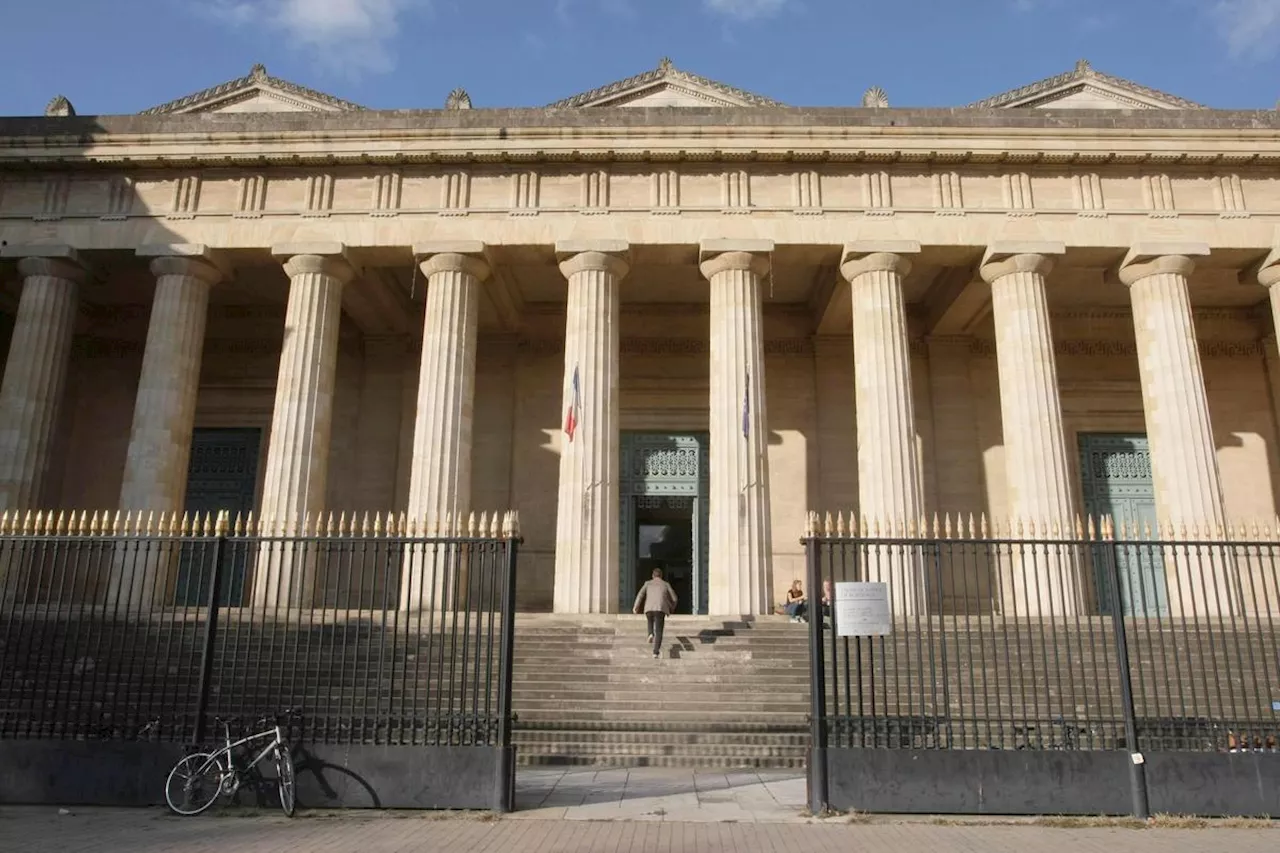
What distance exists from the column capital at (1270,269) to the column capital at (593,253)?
Answer: 11.7m

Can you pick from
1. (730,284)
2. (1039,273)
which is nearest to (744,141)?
(730,284)

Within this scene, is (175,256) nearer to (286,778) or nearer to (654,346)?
(654,346)

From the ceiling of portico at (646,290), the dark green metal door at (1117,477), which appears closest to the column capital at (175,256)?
the ceiling of portico at (646,290)

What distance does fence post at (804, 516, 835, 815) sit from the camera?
7.93 metres

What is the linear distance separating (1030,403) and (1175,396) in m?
2.60

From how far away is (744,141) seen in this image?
1738 centimetres

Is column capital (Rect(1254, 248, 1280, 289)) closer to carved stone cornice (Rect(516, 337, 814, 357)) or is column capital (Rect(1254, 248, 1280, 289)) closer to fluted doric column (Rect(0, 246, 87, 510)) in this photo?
carved stone cornice (Rect(516, 337, 814, 357))

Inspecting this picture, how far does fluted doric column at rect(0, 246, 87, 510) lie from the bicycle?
11.1 m

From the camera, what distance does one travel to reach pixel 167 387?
17031mm

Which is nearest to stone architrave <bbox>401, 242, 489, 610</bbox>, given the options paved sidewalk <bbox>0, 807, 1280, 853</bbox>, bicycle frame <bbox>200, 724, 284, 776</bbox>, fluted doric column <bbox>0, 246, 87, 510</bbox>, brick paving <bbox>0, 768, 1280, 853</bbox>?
fluted doric column <bbox>0, 246, 87, 510</bbox>

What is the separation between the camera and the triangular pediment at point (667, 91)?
27234mm

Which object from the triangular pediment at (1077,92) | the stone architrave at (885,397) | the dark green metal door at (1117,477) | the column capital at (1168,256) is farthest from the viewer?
the triangular pediment at (1077,92)

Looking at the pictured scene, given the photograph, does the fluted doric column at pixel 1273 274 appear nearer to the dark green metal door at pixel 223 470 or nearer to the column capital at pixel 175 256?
the column capital at pixel 175 256

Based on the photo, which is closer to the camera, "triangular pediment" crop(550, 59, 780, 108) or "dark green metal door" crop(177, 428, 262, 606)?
"dark green metal door" crop(177, 428, 262, 606)
